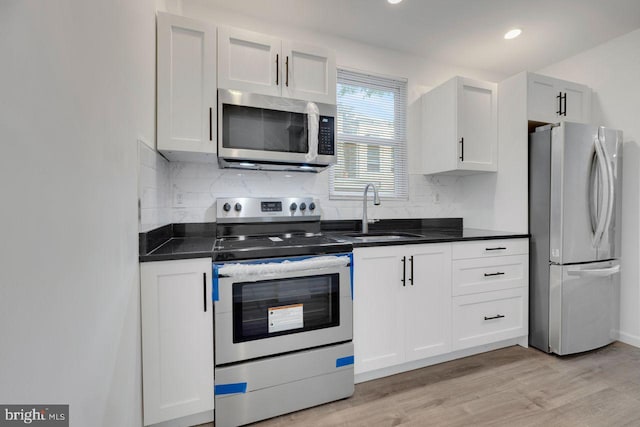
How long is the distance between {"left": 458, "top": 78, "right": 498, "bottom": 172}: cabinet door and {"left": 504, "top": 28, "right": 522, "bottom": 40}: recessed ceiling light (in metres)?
0.40

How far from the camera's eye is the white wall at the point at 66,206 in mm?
442

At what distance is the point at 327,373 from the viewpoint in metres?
1.70

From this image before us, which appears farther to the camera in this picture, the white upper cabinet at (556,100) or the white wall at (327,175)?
the white upper cabinet at (556,100)

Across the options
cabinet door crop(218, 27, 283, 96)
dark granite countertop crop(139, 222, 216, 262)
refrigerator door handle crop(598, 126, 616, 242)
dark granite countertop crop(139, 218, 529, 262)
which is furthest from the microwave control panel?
refrigerator door handle crop(598, 126, 616, 242)

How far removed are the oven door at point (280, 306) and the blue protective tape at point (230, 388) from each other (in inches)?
4.8

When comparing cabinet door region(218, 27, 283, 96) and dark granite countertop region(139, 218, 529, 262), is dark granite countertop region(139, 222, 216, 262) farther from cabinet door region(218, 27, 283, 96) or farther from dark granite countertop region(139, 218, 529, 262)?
cabinet door region(218, 27, 283, 96)

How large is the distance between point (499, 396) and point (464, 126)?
2.06m

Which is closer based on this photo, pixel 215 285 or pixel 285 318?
pixel 215 285

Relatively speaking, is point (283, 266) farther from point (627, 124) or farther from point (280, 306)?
point (627, 124)

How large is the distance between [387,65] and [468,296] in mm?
2193

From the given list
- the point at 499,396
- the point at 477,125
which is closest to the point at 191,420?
the point at 499,396

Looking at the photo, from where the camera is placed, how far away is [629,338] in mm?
2443

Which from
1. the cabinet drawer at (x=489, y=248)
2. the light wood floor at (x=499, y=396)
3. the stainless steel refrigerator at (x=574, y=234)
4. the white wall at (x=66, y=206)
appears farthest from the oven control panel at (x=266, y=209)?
the stainless steel refrigerator at (x=574, y=234)

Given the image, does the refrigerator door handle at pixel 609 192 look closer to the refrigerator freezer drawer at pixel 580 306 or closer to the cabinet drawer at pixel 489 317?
the refrigerator freezer drawer at pixel 580 306
